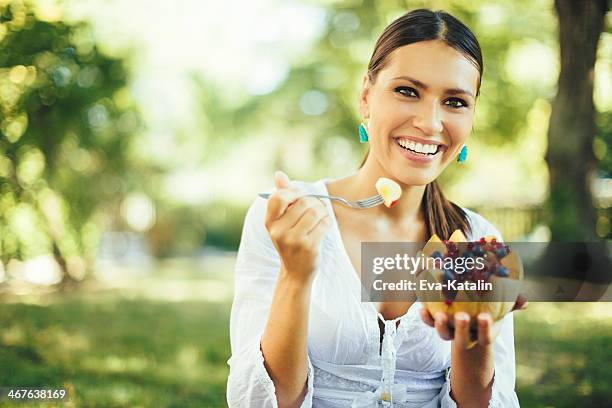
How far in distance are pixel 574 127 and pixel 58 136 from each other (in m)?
2.60

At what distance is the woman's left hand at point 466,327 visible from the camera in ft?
2.49

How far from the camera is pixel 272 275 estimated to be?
0.95m

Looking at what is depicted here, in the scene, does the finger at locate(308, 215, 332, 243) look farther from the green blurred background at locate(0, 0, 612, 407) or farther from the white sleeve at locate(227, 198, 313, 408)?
the green blurred background at locate(0, 0, 612, 407)

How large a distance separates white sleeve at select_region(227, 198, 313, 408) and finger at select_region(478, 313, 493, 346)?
243 mm

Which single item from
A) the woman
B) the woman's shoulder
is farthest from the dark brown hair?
the woman's shoulder

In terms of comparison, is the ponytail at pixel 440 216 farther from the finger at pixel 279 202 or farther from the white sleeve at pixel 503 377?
the finger at pixel 279 202

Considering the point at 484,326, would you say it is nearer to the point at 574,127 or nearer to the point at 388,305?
the point at 388,305

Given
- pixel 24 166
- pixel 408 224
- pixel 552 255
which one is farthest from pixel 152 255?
pixel 408 224

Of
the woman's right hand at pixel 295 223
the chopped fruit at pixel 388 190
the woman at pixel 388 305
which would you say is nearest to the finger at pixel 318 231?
the woman's right hand at pixel 295 223

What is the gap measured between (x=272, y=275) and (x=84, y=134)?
125 inches

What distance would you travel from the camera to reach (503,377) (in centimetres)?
95

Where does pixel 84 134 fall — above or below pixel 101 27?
below

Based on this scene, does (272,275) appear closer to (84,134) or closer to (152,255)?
(84,134)
